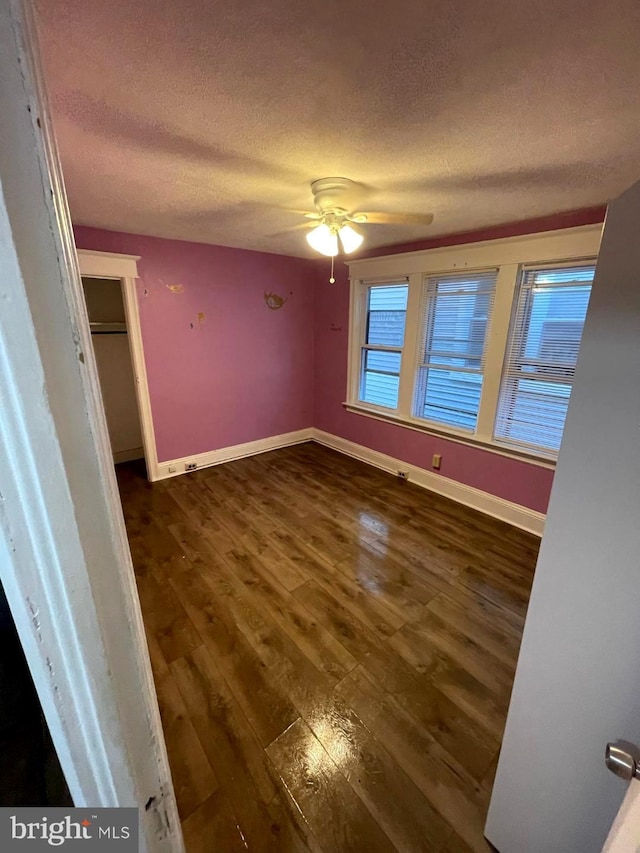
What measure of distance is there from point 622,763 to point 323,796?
1.12 m

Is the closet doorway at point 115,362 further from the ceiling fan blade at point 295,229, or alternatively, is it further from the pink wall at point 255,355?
the ceiling fan blade at point 295,229

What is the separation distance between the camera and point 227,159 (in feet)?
5.07

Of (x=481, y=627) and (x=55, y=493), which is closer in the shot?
(x=55, y=493)

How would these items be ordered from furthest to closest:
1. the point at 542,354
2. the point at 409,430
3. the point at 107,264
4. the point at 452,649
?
the point at 409,430 < the point at 107,264 < the point at 542,354 < the point at 452,649

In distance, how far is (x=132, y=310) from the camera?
3092mm

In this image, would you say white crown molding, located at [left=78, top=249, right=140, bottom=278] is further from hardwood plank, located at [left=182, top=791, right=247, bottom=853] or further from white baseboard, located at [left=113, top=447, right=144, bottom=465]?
hardwood plank, located at [left=182, top=791, right=247, bottom=853]

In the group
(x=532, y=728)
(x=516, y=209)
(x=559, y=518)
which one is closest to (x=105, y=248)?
(x=516, y=209)

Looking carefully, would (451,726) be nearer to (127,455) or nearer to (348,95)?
(348,95)

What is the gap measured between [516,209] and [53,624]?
287 centimetres

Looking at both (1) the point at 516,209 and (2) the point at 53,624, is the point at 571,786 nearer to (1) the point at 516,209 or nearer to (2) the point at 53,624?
(2) the point at 53,624

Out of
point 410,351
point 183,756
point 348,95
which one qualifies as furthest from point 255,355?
point 183,756

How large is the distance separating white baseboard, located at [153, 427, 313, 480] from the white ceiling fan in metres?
2.57

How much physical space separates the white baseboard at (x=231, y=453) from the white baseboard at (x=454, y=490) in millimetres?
515

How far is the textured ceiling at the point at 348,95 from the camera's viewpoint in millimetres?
847
